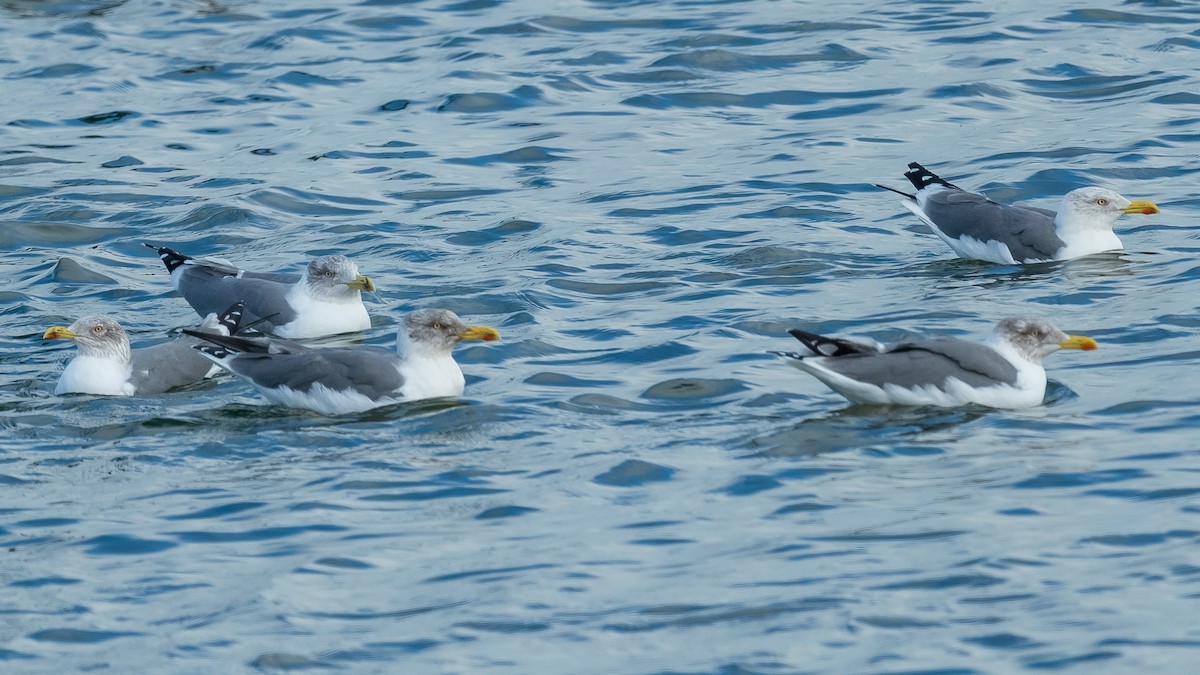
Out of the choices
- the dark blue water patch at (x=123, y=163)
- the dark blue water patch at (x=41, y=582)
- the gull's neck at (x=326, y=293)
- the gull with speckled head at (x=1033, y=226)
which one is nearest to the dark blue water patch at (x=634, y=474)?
the dark blue water patch at (x=41, y=582)

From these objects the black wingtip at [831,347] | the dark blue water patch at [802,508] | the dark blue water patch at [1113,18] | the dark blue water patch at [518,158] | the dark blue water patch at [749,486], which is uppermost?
the dark blue water patch at [1113,18]

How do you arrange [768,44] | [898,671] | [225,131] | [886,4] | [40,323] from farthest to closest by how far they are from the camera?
1. [886,4]
2. [768,44]
3. [225,131]
4. [40,323]
5. [898,671]

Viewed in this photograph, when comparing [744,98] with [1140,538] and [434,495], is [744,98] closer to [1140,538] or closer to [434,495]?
[434,495]

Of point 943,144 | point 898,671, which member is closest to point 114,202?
point 943,144

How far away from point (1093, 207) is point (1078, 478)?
560cm

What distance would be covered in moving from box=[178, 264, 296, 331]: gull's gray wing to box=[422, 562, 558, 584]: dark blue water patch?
5.71 metres

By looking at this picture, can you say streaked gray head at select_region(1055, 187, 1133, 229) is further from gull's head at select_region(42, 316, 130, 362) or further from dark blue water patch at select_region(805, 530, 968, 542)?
gull's head at select_region(42, 316, 130, 362)

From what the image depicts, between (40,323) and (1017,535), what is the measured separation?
830cm

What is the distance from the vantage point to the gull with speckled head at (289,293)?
46.5 feet

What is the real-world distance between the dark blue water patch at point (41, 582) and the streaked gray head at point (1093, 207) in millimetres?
8794

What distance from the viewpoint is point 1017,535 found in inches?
359

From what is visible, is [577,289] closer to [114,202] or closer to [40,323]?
[40,323]

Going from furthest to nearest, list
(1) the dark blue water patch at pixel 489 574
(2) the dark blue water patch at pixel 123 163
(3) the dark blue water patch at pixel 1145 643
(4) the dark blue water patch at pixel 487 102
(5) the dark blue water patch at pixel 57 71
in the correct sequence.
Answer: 1. (5) the dark blue water patch at pixel 57 71
2. (4) the dark blue water patch at pixel 487 102
3. (2) the dark blue water patch at pixel 123 163
4. (1) the dark blue water patch at pixel 489 574
5. (3) the dark blue water patch at pixel 1145 643

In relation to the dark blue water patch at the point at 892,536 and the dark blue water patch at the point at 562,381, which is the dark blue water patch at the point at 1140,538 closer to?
the dark blue water patch at the point at 892,536
